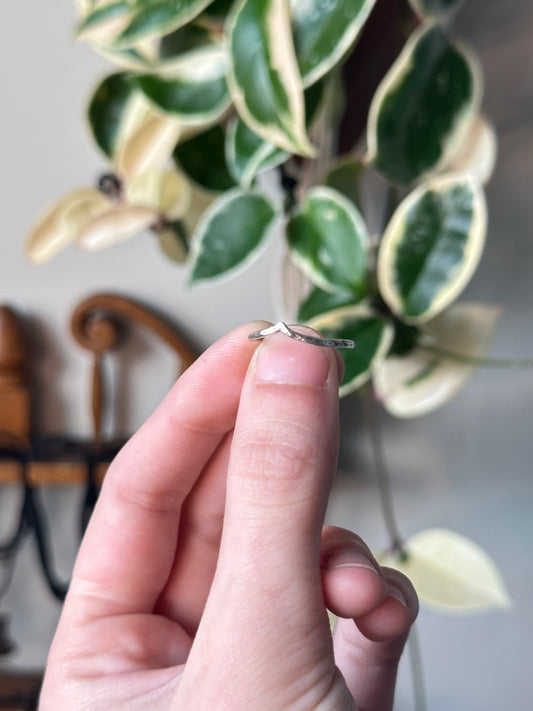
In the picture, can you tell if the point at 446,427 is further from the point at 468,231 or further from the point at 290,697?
the point at 290,697

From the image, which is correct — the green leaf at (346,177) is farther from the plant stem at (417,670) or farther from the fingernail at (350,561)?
the plant stem at (417,670)

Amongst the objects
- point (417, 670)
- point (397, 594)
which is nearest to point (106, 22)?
point (397, 594)

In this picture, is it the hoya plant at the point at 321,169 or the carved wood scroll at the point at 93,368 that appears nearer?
the hoya plant at the point at 321,169

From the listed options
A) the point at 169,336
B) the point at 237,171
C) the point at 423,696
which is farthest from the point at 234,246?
the point at 423,696

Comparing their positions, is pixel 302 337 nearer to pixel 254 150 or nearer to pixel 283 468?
pixel 283 468

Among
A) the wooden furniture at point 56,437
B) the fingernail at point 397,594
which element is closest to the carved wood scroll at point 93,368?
the wooden furniture at point 56,437

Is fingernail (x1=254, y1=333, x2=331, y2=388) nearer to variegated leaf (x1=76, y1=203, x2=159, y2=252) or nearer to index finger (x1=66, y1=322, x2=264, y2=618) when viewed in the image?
index finger (x1=66, y1=322, x2=264, y2=618)
